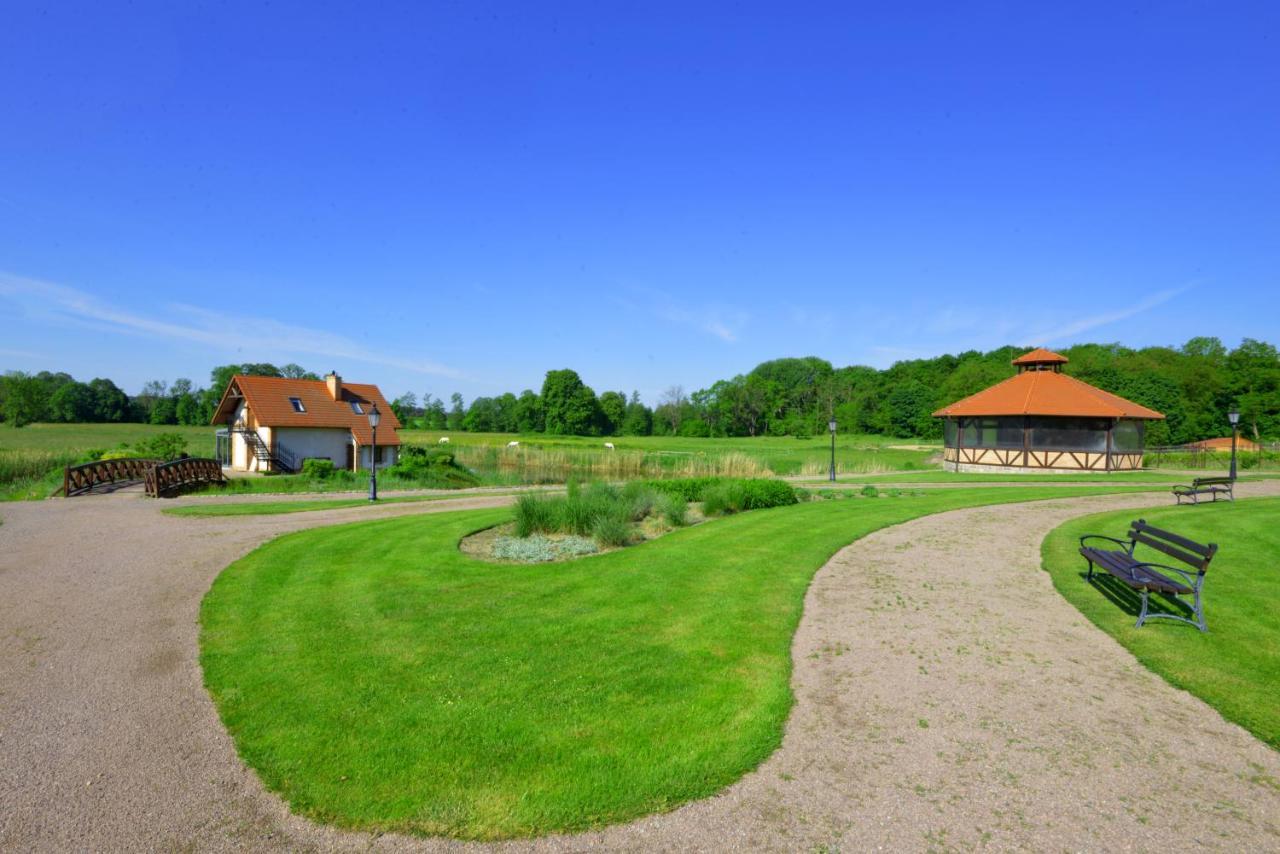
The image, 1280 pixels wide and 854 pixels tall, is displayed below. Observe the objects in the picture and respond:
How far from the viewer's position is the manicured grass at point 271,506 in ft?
53.6

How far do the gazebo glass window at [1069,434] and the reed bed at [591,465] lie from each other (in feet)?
45.3

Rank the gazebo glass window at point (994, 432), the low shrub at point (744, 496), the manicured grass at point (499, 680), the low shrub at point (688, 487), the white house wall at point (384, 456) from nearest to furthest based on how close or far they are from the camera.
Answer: the manicured grass at point (499, 680), the low shrub at point (744, 496), the low shrub at point (688, 487), the gazebo glass window at point (994, 432), the white house wall at point (384, 456)

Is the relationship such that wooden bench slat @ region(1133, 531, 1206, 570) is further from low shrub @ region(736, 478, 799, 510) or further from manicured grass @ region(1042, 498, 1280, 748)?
low shrub @ region(736, 478, 799, 510)

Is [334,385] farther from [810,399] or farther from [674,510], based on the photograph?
[810,399]

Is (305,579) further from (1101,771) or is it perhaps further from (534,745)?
(1101,771)

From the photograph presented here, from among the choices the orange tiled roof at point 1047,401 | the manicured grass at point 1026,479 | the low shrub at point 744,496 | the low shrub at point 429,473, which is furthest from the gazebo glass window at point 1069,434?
the low shrub at point 429,473

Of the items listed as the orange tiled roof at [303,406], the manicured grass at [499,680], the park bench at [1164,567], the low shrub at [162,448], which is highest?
the orange tiled roof at [303,406]

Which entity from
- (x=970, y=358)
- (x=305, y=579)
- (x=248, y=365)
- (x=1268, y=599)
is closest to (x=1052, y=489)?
(x=1268, y=599)

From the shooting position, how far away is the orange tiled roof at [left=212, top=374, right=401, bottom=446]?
33.5m

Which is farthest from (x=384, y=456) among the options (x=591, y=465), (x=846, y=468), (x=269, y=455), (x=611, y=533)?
(x=611, y=533)

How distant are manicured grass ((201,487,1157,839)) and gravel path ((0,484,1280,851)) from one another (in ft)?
0.68

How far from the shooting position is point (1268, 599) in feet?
26.7

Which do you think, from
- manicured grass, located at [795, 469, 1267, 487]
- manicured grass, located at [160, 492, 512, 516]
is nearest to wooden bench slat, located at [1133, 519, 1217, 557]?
manicured grass, located at [795, 469, 1267, 487]

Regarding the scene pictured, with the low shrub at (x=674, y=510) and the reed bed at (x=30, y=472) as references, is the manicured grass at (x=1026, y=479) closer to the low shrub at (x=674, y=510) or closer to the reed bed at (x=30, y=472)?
the low shrub at (x=674, y=510)
